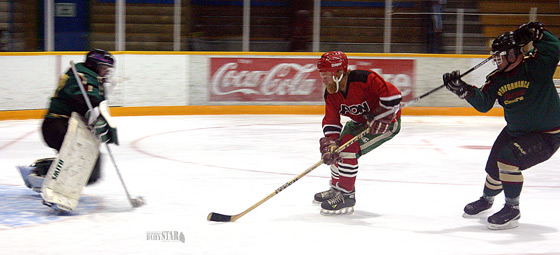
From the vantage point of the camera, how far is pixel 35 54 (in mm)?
8398

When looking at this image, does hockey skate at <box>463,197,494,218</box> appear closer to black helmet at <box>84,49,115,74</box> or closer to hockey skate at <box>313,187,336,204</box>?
hockey skate at <box>313,187,336,204</box>

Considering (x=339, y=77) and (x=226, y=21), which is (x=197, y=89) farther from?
(x=339, y=77)

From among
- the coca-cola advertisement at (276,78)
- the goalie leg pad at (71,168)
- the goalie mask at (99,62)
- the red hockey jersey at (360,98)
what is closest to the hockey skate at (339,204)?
the red hockey jersey at (360,98)

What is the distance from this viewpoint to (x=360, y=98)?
3742mm

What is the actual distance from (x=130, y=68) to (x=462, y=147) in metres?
4.44

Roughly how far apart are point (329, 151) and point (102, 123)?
4.00ft

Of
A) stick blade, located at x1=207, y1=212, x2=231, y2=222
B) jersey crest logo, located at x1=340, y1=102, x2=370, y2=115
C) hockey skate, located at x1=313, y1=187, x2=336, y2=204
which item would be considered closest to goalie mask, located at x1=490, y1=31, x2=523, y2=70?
jersey crest logo, located at x1=340, y1=102, x2=370, y2=115

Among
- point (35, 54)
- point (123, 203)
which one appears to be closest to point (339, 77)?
point (123, 203)

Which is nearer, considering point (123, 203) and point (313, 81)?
point (123, 203)

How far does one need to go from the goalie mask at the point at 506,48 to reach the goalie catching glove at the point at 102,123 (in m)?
2.04

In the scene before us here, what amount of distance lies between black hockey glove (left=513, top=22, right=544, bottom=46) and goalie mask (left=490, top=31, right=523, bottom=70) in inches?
1.0

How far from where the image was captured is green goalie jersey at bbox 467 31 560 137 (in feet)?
11.4

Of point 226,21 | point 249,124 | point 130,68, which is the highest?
point 226,21

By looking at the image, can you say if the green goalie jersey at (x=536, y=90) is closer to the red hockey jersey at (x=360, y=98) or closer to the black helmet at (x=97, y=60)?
the red hockey jersey at (x=360, y=98)
